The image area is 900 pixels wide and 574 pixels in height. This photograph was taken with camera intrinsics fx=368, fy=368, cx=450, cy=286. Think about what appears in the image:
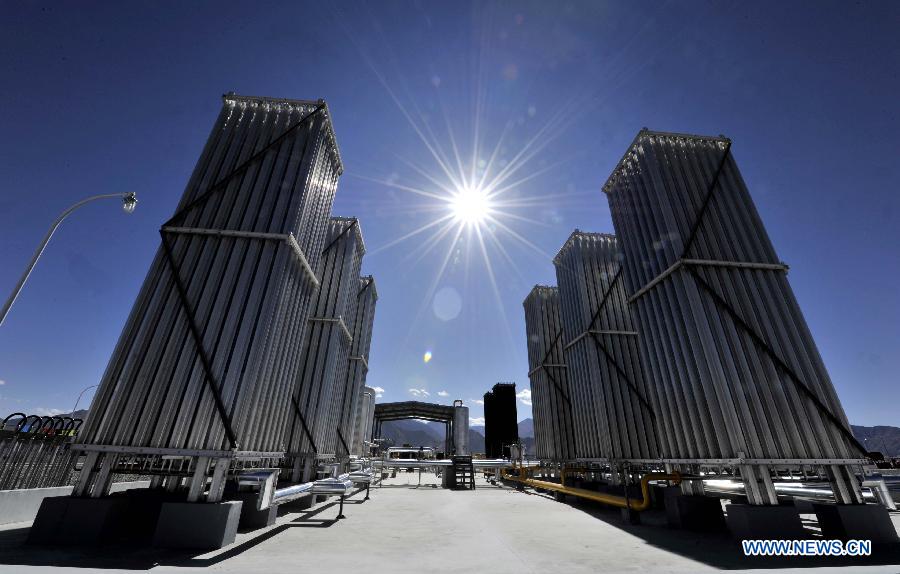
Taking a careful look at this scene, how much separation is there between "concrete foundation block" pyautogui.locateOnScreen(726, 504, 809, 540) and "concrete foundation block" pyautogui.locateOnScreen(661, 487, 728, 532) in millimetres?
1517

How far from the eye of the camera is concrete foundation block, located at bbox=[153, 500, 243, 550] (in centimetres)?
639

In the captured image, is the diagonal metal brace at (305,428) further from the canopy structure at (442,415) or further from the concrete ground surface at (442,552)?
the canopy structure at (442,415)

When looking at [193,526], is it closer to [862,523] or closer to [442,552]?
[442,552]

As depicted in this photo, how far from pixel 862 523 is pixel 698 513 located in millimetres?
2794

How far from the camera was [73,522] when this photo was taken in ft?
21.1

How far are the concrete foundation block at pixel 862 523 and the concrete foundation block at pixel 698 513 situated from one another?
1986mm

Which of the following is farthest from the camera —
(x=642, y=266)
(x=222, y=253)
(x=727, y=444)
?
(x=642, y=266)

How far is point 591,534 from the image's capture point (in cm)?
833

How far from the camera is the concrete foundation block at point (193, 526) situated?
6395mm

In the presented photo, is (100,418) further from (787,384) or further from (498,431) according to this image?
(498,431)

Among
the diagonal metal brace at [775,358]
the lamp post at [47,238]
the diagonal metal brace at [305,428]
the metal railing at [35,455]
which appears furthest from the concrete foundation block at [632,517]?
the lamp post at [47,238]

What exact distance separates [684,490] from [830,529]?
10.1ft

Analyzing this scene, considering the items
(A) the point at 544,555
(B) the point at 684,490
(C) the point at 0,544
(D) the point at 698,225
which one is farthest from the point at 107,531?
(D) the point at 698,225

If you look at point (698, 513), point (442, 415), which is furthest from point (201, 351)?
point (442, 415)
